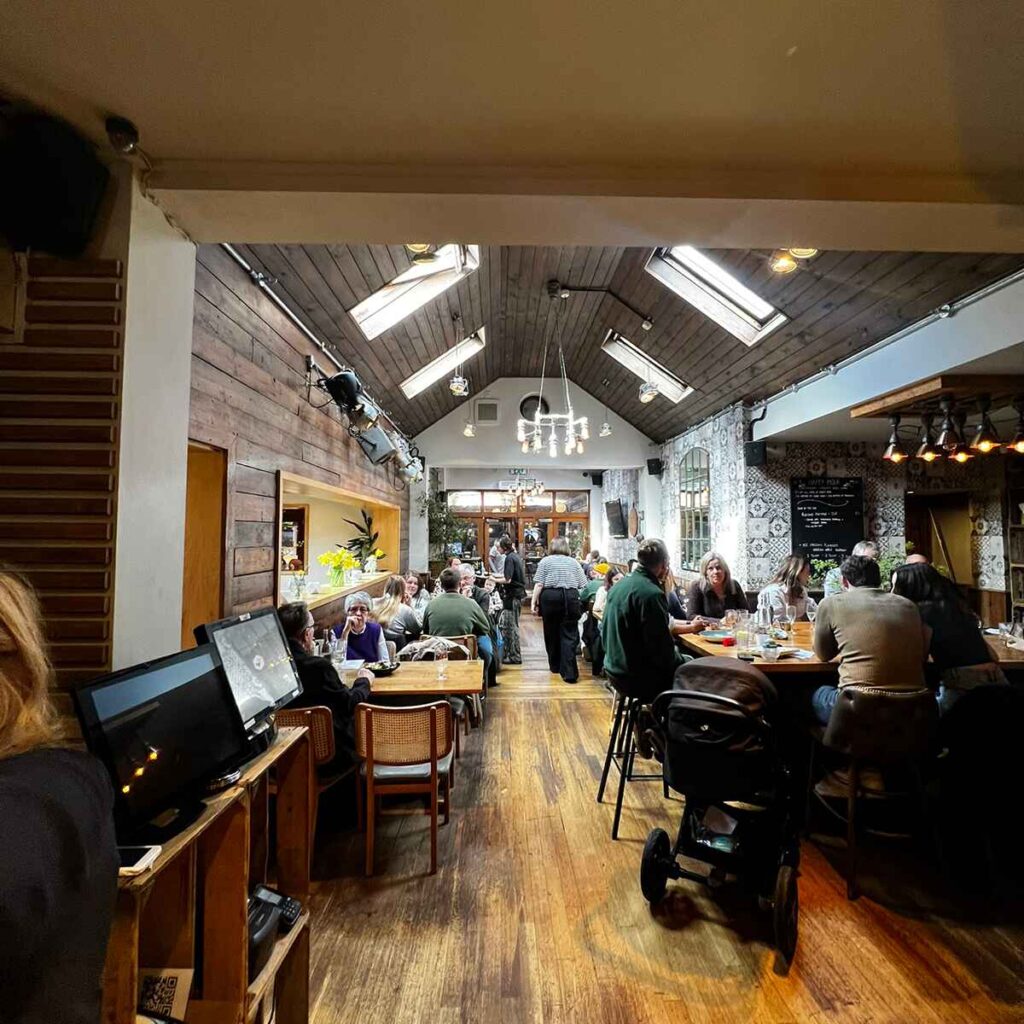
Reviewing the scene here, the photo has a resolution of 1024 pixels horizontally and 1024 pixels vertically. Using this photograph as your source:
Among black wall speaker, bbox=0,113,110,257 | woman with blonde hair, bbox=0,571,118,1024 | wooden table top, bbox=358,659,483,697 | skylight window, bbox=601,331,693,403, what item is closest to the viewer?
woman with blonde hair, bbox=0,571,118,1024

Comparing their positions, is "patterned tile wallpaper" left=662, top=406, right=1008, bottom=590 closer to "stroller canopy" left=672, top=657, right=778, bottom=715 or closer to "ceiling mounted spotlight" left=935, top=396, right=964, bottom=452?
"ceiling mounted spotlight" left=935, top=396, right=964, bottom=452

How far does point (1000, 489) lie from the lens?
202 inches

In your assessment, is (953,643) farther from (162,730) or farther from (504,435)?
(504,435)

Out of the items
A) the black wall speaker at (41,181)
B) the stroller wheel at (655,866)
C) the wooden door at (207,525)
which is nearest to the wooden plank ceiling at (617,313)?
the wooden door at (207,525)

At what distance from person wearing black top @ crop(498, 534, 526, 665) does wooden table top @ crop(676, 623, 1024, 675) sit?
3210 mm

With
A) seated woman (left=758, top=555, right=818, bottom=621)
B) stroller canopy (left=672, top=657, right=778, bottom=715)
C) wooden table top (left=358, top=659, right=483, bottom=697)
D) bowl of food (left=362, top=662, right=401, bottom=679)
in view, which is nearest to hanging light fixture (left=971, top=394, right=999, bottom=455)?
seated woman (left=758, top=555, right=818, bottom=621)

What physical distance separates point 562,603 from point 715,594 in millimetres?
1773

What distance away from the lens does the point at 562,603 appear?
5.59m

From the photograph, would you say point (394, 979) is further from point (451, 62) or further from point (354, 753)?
point (451, 62)

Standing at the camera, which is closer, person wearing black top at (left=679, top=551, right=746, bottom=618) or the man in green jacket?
the man in green jacket

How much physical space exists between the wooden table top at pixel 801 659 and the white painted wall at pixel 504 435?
5.14 metres

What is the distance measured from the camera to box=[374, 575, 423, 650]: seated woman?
13.5 feet

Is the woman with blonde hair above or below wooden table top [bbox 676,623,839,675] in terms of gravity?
above

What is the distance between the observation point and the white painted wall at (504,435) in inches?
319
